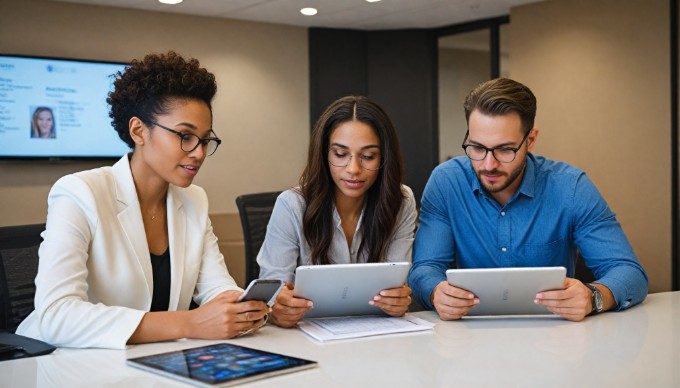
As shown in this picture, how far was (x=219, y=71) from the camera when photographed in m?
7.17

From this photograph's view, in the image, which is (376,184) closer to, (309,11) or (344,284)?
(344,284)

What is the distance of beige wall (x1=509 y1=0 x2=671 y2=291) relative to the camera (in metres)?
5.69

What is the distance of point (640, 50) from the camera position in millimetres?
5785

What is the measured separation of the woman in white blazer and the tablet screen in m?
0.18

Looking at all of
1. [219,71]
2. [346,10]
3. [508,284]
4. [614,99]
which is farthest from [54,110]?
[508,284]

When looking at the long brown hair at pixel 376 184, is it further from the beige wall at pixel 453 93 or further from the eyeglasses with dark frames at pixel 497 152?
the beige wall at pixel 453 93

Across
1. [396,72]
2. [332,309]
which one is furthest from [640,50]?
[332,309]

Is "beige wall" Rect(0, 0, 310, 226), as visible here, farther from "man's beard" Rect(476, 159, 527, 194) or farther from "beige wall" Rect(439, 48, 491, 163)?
"man's beard" Rect(476, 159, 527, 194)

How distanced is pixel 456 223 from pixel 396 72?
544 centimetres

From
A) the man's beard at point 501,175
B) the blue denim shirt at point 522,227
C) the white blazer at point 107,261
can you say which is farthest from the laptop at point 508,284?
the white blazer at point 107,261

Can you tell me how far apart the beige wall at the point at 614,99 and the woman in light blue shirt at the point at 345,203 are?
383 centimetres

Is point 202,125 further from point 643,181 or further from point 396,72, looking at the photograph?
point 396,72

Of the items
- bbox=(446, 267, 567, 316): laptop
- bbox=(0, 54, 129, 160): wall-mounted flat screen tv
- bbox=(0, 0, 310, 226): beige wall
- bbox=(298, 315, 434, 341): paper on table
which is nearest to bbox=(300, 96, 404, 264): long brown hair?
bbox=(298, 315, 434, 341): paper on table

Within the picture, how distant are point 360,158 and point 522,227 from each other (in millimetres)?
590
